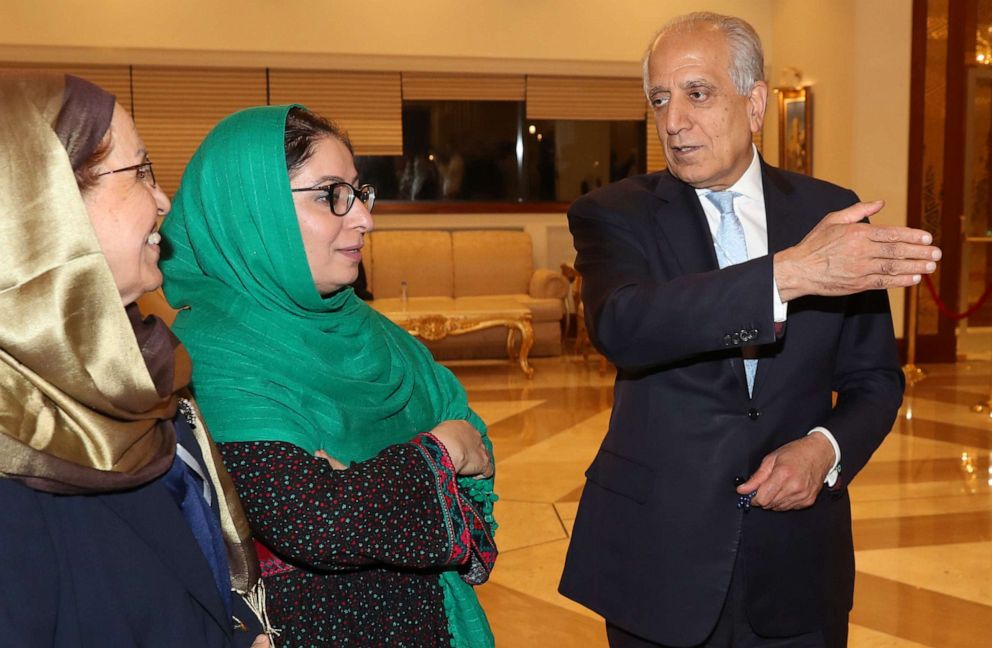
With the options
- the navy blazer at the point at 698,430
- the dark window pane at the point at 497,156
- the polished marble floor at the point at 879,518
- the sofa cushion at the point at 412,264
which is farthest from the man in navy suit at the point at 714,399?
the dark window pane at the point at 497,156

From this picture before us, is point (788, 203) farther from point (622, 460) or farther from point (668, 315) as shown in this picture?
point (622, 460)

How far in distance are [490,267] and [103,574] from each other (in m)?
8.88

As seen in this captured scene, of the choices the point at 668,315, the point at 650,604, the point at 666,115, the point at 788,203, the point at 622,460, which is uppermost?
the point at 666,115

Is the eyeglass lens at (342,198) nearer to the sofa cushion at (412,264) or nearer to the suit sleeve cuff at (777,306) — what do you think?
the suit sleeve cuff at (777,306)

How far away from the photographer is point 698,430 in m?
1.71

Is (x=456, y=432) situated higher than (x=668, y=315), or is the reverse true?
(x=668, y=315)

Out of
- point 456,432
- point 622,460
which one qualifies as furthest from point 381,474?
point 622,460

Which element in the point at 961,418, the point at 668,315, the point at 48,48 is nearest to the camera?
the point at 668,315

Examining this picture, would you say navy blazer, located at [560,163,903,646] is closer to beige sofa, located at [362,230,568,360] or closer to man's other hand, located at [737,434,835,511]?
man's other hand, located at [737,434,835,511]

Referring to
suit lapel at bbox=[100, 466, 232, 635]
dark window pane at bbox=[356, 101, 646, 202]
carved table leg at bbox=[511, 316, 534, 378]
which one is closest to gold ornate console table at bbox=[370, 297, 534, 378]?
carved table leg at bbox=[511, 316, 534, 378]

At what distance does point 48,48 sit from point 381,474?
9.37 m

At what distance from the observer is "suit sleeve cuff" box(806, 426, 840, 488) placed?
1720mm

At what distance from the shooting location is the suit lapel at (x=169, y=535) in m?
1.18

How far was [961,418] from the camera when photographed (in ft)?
21.5
